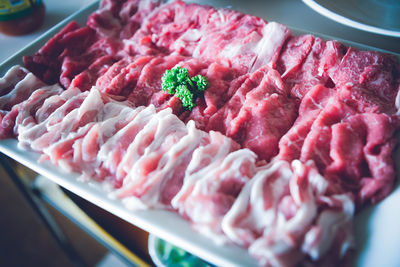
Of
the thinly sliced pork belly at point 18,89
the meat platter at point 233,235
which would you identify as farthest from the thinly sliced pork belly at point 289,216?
the thinly sliced pork belly at point 18,89

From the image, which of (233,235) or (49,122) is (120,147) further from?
(233,235)

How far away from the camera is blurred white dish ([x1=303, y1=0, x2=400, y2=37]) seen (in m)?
1.75

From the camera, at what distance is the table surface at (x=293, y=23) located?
2188 mm

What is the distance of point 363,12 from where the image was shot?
6.09 feet

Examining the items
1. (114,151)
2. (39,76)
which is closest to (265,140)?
(114,151)

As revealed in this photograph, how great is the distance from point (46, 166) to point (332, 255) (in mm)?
1312

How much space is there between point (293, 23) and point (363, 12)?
638 millimetres

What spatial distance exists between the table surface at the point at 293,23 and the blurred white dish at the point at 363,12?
0.30 m

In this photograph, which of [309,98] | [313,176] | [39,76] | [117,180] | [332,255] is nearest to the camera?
[332,255]

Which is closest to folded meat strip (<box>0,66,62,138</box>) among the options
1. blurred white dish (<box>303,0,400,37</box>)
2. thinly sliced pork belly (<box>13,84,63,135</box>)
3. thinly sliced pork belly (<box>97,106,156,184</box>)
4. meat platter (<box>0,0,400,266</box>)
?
thinly sliced pork belly (<box>13,84,63,135</box>)

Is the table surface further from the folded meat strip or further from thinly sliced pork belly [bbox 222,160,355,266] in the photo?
thinly sliced pork belly [bbox 222,160,355,266]

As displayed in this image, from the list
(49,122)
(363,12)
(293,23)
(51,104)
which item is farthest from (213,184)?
(293,23)

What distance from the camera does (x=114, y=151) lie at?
5.09ft

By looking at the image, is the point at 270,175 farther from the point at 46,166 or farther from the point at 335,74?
the point at 46,166
